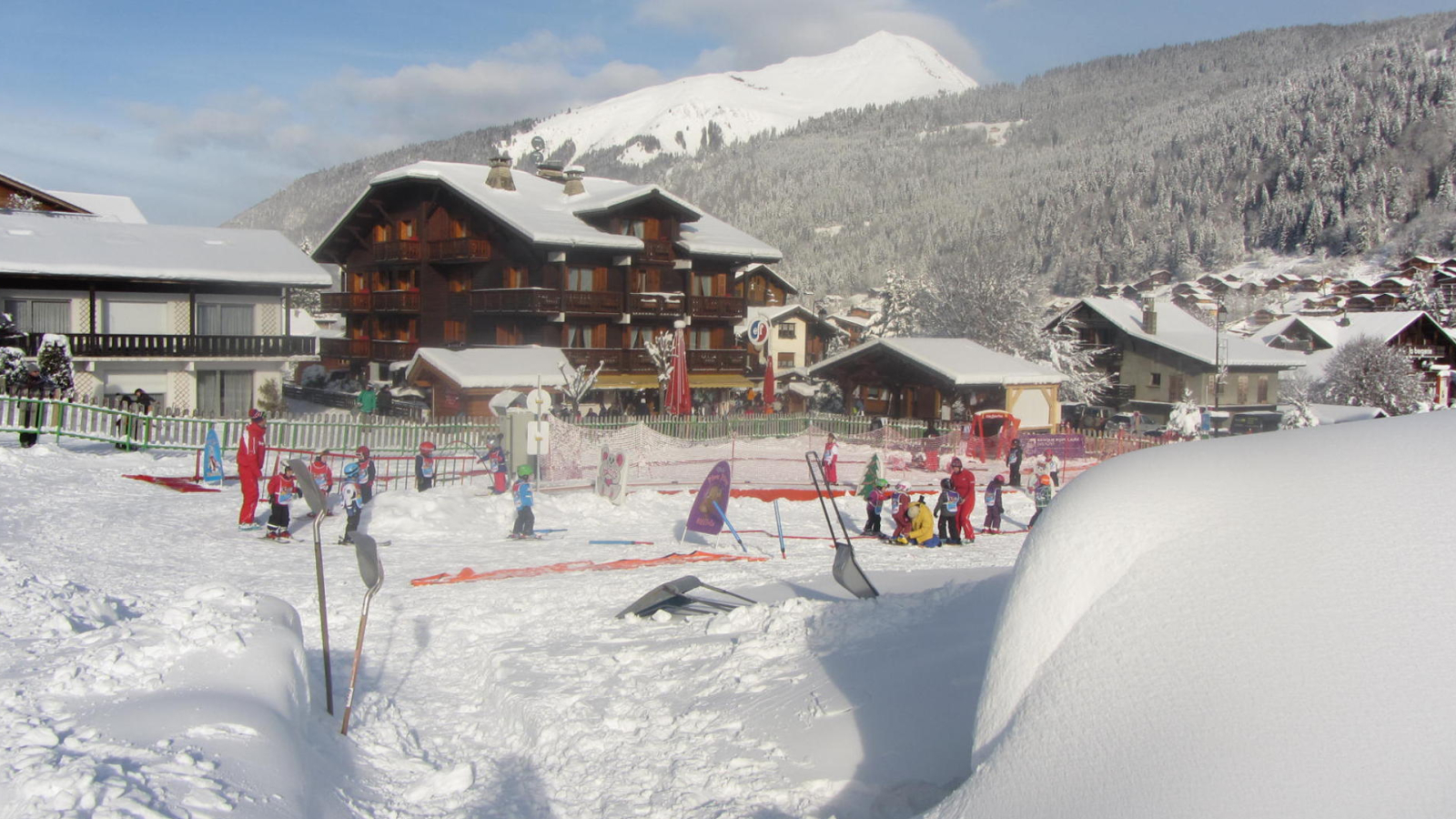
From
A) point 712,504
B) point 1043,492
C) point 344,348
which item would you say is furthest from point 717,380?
point 712,504

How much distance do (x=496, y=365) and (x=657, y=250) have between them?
27.7 ft

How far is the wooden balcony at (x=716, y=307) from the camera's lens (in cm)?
4038

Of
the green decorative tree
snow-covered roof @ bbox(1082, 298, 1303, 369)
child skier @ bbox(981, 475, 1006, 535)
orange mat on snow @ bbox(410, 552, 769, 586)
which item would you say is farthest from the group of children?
snow-covered roof @ bbox(1082, 298, 1303, 369)

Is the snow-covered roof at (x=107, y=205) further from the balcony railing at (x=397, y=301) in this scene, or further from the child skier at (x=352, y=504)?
the child skier at (x=352, y=504)

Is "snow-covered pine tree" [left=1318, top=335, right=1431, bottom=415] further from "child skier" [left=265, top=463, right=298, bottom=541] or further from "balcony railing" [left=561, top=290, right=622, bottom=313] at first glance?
"child skier" [left=265, top=463, right=298, bottom=541]

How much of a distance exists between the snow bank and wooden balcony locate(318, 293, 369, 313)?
1654 inches

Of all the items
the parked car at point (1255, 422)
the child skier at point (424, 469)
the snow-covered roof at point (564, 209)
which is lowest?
the child skier at point (424, 469)

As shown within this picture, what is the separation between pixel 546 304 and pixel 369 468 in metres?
20.0

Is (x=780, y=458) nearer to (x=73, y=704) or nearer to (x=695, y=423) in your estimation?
(x=695, y=423)

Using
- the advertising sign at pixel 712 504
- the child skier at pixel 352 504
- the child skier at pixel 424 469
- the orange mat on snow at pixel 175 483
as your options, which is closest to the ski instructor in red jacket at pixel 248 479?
the child skier at pixel 352 504

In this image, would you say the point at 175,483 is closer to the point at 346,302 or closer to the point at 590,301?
the point at 590,301

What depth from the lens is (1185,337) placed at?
176ft

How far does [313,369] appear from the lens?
48.8m

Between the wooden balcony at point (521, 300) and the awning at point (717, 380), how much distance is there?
19.6 feet
